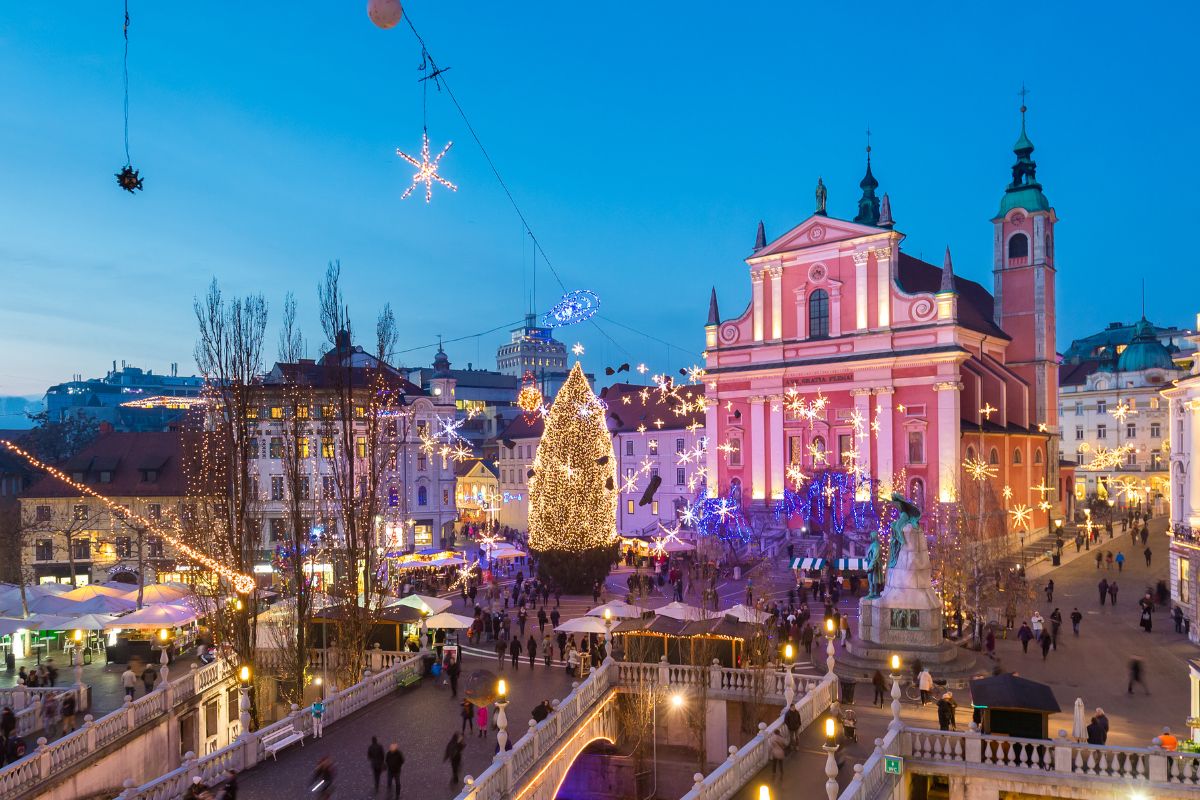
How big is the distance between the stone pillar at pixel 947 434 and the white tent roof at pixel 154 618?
34.8 meters

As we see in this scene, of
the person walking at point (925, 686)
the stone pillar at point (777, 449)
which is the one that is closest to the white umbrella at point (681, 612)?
the person walking at point (925, 686)

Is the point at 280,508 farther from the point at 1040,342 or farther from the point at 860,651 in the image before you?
the point at 1040,342

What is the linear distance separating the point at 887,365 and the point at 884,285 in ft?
13.9

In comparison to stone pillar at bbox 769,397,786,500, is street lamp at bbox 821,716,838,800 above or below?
below

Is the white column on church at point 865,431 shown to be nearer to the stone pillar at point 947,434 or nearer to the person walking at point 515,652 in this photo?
the stone pillar at point 947,434

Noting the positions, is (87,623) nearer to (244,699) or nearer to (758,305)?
(244,699)

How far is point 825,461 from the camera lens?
1911 inches

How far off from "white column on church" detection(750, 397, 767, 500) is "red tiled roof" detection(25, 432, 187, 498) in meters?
30.0

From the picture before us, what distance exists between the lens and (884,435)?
47.2 meters

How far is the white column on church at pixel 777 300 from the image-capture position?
50969 millimetres

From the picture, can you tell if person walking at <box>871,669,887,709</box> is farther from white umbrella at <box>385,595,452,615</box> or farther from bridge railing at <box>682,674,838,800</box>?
white umbrella at <box>385,595,452,615</box>

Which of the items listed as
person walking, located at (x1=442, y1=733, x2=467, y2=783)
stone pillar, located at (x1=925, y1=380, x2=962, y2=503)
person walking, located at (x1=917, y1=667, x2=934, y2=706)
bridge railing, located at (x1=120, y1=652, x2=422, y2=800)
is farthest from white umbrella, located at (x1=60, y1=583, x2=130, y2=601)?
stone pillar, located at (x1=925, y1=380, x2=962, y2=503)

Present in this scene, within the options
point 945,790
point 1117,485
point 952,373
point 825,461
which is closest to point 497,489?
point 825,461

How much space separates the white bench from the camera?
1670cm
